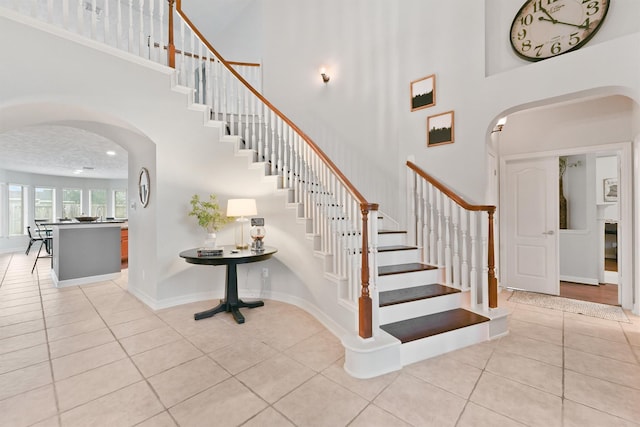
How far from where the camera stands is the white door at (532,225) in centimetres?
419

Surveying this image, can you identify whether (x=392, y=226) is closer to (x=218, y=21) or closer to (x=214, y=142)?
(x=214, y=142)

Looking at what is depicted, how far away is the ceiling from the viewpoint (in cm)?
536

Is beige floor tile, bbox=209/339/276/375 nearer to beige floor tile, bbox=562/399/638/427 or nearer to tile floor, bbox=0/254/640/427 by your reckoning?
tile floor, bbox=0/254/640/427

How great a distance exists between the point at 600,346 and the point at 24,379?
4.65m

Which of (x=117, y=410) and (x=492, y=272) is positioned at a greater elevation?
(x=492, y=272)

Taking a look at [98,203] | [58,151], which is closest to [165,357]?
[58,151]

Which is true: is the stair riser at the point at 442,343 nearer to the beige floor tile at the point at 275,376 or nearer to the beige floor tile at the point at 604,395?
the beige floor tile at the point at 604,395

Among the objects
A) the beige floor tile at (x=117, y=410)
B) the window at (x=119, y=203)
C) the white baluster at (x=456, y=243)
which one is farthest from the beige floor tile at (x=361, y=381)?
the window at (x=119, y=203)

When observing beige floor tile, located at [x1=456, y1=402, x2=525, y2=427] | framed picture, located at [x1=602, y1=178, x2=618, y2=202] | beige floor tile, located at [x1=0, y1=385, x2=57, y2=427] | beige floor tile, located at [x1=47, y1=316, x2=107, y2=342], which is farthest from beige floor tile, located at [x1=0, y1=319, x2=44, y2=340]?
framed picture, located at [x1=602, y1=178, x2=618, y2=202]

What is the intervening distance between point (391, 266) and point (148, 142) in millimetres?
3382

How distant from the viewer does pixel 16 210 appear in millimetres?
9297

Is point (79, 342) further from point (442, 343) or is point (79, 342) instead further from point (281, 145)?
point (442, 343)

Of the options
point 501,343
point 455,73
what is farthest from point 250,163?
point 501,343

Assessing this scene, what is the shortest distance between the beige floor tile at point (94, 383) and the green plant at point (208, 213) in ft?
5.37
